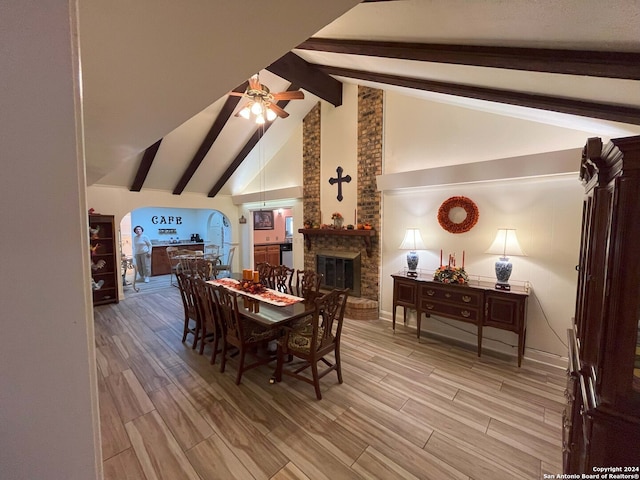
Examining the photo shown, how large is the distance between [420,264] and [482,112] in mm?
2075

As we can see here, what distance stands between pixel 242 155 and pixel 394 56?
4.50 metres

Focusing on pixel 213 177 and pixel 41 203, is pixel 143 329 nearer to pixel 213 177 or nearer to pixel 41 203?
pixel 213 177

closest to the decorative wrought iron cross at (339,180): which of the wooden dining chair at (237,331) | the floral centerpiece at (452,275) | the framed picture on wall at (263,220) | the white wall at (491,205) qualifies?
the white wall at (491,205)

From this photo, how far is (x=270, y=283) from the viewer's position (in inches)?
147

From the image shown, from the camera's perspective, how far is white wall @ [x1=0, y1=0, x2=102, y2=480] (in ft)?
1.16

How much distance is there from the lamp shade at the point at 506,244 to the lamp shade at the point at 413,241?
0.85 metres

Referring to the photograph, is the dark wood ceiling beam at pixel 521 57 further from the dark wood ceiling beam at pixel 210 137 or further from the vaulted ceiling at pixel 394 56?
the dark wood ceiling beam at pixel 210 137

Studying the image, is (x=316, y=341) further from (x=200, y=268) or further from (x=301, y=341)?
(x=200, y=268)

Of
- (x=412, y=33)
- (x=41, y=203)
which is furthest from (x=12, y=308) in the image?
(x=412, y=33)

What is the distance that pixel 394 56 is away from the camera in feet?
6.74

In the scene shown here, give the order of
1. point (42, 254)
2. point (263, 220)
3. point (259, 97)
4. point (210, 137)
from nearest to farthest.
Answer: point (42, 254) → point (259, 97) → point (210, 137) → point (263, 220)

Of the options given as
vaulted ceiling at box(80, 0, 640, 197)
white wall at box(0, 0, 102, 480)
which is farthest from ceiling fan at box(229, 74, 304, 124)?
white wall at box(0, 0, 102, 480)

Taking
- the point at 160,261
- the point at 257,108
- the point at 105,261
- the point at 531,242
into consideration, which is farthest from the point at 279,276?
the point at 160,261

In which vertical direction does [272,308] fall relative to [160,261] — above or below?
above
